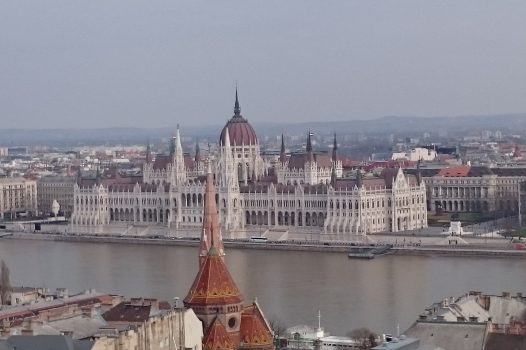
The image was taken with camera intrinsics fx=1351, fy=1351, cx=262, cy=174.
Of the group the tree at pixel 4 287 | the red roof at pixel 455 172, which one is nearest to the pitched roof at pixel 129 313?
the tree at pixel 4 287

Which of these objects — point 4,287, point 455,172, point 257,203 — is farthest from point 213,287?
point 455,172

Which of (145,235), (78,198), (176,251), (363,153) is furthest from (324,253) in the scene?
(363,153)

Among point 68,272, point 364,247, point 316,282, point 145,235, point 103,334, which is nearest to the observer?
point 103,334

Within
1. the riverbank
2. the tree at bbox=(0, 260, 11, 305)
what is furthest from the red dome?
the tree at bbox=(0, 260, 11, 305)

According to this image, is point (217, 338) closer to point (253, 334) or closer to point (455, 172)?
point (253, 334)

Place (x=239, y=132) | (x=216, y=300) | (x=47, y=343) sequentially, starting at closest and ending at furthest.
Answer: (x=47, y=343) < (x=216, y=300) < (x=239, y=132)

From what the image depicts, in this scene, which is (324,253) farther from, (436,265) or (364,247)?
(436,265)

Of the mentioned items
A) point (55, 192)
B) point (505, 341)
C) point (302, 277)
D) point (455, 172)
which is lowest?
point (302, 277)
